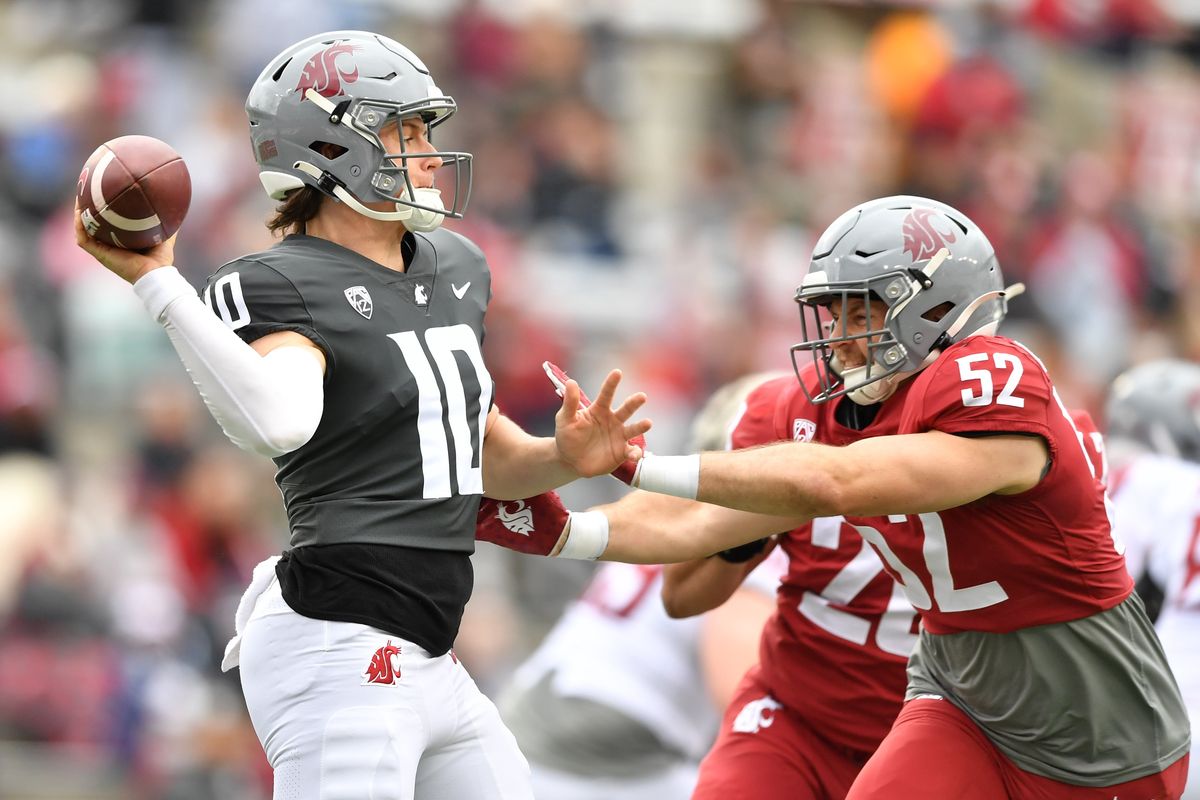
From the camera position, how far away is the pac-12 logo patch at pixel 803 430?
4148 mm

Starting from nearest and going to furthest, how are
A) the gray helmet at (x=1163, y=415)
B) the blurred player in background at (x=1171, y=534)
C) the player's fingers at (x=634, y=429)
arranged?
the player's fingers at (x=634, y=429), the blurred player in background at (x=1171, y=534), the gray helmet at (x=1163, y=415)

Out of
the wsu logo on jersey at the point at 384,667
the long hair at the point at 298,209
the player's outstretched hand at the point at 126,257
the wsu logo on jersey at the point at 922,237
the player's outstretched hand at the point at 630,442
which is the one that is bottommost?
the wsu logo on jersey at the point at 384,667

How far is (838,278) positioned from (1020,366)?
0.48 meters

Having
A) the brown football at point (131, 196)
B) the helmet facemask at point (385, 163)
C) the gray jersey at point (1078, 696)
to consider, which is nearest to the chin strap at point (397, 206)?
the helmet facemask at point (385, 163)

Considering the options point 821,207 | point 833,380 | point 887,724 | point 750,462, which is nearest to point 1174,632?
point 887,724

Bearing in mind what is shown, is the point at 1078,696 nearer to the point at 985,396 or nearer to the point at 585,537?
the point at 985,396

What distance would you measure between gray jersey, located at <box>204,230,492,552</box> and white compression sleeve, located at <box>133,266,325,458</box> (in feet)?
0.56

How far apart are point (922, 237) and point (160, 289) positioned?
5.59ft

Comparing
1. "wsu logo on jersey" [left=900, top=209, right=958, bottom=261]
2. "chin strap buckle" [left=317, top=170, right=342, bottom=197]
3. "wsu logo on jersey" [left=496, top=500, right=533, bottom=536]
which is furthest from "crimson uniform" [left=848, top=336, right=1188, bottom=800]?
"chin strap buckle" [left=317, top=170, right=342, bottom=197]

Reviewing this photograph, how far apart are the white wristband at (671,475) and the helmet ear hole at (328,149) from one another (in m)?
0.92

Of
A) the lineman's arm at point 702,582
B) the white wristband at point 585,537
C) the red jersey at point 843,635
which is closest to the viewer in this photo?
the white wristband at point 585,537

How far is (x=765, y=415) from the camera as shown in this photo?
4.42 metres

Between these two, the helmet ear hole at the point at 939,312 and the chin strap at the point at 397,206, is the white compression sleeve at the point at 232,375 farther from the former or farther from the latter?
the helmet ear hole at the point at 939,312

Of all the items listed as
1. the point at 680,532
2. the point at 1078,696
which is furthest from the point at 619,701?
the point at 1078,696
